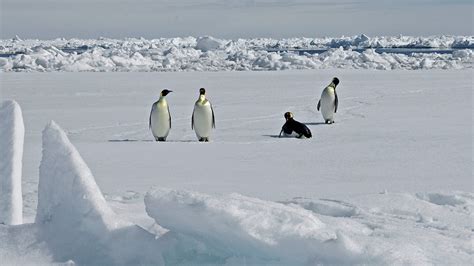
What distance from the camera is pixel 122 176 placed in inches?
208

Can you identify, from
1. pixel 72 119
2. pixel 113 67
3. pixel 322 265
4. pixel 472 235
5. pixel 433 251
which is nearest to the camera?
pixel 322 265

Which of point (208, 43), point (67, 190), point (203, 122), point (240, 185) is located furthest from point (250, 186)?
point (208, 43)

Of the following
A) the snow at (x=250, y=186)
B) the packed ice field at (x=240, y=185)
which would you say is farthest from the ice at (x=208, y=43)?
the packed ice field at (x=240, y=185)

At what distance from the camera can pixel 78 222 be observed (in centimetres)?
265

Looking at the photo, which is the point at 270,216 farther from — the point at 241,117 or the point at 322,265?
the point at 241,117

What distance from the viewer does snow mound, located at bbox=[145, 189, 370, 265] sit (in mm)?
2402

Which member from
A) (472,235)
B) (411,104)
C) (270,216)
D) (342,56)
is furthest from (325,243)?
(342,56)

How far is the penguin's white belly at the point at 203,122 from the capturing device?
7863 millimetres

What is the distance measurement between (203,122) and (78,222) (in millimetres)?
5240

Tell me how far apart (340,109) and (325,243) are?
903 centimetres

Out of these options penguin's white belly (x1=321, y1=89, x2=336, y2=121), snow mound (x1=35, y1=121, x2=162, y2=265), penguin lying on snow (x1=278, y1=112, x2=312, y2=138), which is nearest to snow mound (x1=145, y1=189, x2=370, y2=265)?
snow mound (x1=35, y1=121, x2=162, y2=265)

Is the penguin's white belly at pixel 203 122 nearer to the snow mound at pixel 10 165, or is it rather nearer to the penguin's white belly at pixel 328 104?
the penguin's white belly at pixel 328 104

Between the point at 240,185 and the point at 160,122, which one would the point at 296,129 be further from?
the point at 240,185

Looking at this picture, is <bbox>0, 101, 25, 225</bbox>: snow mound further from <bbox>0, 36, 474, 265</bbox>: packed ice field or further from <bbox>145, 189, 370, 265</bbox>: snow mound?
<bbox>145, 189, 370, 265</bbox>: snow mound
